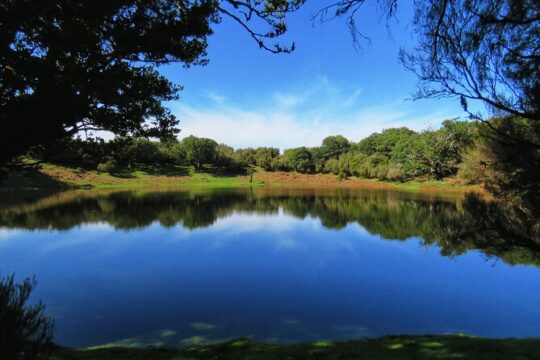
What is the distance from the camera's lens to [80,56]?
682cm

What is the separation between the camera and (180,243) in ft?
74.8

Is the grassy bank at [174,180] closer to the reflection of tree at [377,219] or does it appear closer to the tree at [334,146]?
the tree at [334,146]

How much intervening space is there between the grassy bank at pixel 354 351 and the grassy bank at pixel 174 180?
54294mm

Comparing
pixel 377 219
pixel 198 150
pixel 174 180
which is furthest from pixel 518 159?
pixel 198 150

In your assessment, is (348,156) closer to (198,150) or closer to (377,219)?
(198,150)

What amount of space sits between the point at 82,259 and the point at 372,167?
3327 inches

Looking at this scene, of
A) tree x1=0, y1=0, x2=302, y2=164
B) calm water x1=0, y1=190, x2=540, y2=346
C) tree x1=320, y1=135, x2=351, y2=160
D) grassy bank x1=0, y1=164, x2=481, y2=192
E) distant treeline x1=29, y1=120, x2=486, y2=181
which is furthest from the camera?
tree x1=320, y1=135, x2=351, y2=160

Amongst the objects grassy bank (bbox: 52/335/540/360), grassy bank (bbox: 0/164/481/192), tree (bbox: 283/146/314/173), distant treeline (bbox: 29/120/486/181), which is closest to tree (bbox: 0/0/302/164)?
grassy bank (bbox: 52/335/540/360)

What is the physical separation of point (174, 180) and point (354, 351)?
83579 mm

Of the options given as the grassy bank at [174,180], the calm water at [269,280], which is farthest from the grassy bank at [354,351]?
the grassy bank at [174,180]

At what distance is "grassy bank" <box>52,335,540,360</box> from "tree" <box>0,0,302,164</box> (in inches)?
169

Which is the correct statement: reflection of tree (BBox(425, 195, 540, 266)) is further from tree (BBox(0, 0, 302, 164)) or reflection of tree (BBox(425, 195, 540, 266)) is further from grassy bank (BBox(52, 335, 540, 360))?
tree (BBox(0, 0, 302, 164))

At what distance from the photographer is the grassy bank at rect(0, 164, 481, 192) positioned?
6481 centimetres

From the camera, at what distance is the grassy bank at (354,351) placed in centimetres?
691
